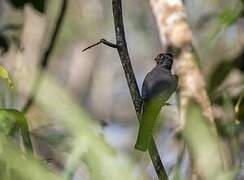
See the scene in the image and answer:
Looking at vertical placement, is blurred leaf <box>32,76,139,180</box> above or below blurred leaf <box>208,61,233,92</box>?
above

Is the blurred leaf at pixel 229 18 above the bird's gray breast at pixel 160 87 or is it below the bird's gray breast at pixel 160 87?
below

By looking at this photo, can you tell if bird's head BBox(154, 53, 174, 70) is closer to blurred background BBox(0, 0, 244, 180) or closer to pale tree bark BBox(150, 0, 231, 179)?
blurred background BBox(0, 0, 244, 180)

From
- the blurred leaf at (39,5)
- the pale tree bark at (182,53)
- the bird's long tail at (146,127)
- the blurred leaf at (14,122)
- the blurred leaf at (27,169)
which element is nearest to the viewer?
the blurred leaf at (27,169)

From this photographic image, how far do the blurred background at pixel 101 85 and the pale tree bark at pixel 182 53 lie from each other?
0.02 meters

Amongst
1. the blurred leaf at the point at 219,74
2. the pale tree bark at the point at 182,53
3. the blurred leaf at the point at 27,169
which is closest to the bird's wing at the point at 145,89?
the blurred leaf at the point at 27,169

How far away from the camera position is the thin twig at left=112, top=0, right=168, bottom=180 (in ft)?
2.32

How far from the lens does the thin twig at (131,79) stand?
71 centimetres

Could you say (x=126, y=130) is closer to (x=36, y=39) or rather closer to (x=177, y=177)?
(x=36, y=39)

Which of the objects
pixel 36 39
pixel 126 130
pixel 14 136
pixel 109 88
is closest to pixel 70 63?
pixel 109 88

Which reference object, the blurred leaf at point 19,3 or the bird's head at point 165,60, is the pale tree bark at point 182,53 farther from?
the bird's head at point 165,60

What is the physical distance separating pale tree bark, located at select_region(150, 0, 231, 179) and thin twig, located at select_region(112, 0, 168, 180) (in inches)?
32.0

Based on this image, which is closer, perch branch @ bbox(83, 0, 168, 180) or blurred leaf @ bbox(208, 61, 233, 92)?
perch branch @ bbox(83, 0, 168, 180)

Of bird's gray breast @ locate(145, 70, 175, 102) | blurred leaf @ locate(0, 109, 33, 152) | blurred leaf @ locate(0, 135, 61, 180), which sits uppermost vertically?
blurred leaf @ locate(0, 135, 61, 180)

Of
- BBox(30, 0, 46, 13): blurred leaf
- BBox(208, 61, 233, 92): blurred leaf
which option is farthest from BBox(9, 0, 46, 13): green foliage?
BBox(208, 61, 233, 92): blurred leaf
